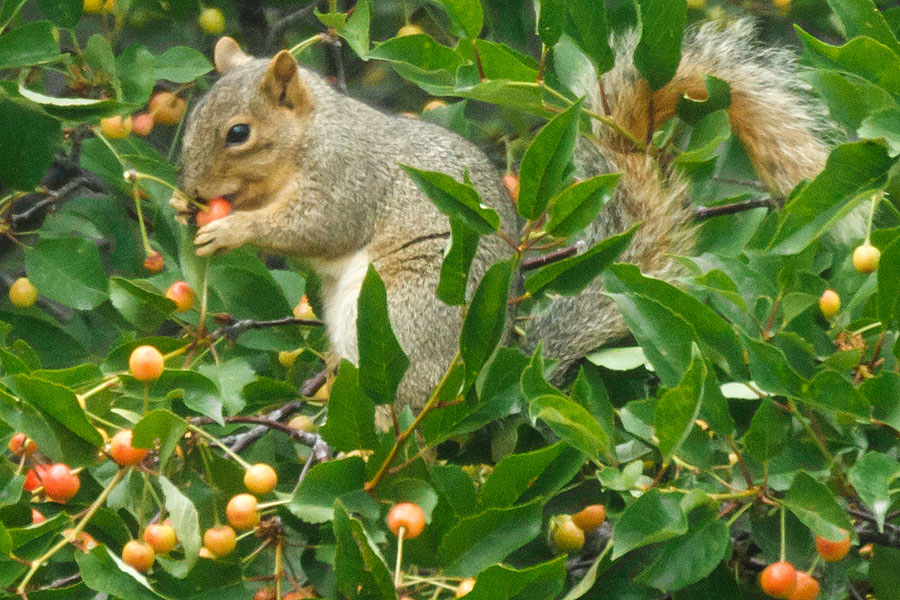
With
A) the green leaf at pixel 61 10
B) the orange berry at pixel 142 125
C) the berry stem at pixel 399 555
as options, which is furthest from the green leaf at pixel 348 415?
the orange berry at pixel 142 125

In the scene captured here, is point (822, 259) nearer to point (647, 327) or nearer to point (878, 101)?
point (878, 101)

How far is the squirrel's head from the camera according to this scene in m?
1.89

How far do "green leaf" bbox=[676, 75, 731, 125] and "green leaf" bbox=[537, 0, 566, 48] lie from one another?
27 centimetres

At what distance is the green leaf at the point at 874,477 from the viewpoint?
3.00 feet

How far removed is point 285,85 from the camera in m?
2.00

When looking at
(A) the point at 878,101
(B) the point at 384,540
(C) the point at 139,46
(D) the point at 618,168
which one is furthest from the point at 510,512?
(C) the point at 139,46

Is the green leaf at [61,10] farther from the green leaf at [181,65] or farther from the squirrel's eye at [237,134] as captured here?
the squirrel's eye at [237,134]

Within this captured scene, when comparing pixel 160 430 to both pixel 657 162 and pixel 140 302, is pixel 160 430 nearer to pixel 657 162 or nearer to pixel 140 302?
pixel 140 302

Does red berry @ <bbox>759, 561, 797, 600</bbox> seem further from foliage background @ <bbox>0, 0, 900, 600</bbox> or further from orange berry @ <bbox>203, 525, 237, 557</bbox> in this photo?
orange berry @ <bbox>203, 525, 237, 557</bbox>

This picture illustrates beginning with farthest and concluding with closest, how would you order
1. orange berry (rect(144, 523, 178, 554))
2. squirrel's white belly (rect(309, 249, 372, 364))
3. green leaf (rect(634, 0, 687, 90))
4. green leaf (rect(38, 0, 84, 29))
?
squirrel's white belly (rect(309, 249, 372, 364))
green leaf (rect(38, 0, 84, 29))
green leaf (rect(634, 0, 687, 90))
orange berry (rect(144, 523, 178, 554))

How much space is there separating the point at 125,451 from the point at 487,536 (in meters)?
0.36

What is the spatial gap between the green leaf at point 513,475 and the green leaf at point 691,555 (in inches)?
5.3

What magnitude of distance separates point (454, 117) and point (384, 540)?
1.07 m

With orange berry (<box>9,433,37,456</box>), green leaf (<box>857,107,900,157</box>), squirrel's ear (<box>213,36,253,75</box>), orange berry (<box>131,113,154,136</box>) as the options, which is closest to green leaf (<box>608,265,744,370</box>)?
green leaf (<box>857,107,900,157</box>)
